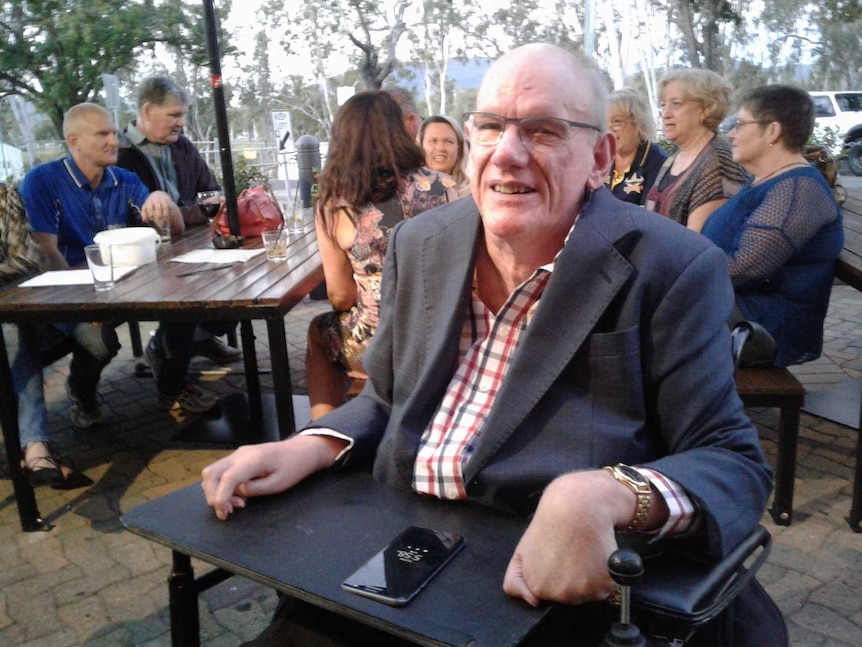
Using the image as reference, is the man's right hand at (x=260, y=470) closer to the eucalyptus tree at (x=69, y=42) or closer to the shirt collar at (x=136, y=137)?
the shirt collar at (x=136, y=137)

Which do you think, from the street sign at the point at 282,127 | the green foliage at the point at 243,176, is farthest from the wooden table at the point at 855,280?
the street sign at the point at 282,127

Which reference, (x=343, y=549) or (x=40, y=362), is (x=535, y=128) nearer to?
(x=343, y=549)

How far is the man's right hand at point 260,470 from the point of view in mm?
1327

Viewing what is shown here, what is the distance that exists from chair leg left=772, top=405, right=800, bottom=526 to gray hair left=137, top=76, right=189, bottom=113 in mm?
3888

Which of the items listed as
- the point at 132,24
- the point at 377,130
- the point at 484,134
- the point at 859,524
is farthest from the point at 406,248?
the point at 132,24

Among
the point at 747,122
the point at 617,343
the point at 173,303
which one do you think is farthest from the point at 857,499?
the point at 173,303

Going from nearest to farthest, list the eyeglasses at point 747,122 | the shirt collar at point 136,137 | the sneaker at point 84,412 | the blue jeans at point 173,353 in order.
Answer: the eyeglasses at point 747,122, the sneaker at point 84,412, the blue jeans at point 173,353, the shirt collar at point 136,137

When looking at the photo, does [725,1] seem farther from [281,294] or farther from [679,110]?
[281,294]

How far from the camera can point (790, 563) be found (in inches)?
108

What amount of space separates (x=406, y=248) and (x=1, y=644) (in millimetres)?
1982

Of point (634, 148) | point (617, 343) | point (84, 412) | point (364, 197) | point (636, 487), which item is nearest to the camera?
point (636, 487)

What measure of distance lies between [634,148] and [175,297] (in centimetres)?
349

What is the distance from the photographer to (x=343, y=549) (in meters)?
1.20

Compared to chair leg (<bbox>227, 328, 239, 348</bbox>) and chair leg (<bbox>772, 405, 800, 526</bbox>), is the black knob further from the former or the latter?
chair leg (<bbox>227, 328, 239, 348</bbox>)
